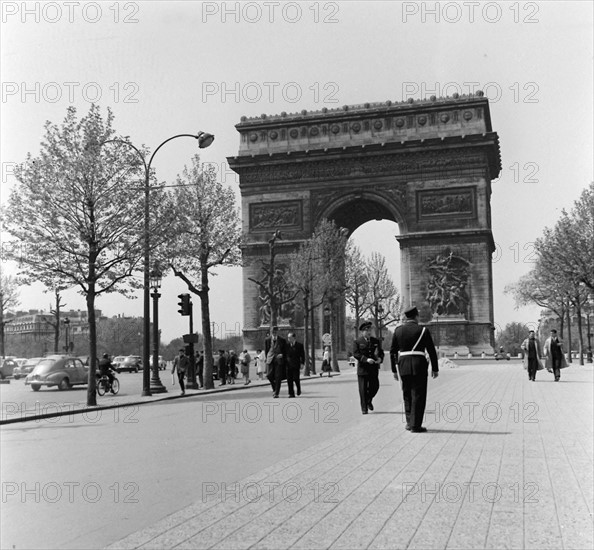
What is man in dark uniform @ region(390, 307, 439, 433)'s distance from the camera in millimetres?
12750

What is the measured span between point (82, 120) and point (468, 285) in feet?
140

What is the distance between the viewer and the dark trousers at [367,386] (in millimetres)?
16219

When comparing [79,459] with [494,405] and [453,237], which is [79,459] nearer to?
[494,405]

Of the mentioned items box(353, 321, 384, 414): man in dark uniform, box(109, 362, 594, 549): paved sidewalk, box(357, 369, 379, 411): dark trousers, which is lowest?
box(109, 362, 594, 549): paved sidewalk

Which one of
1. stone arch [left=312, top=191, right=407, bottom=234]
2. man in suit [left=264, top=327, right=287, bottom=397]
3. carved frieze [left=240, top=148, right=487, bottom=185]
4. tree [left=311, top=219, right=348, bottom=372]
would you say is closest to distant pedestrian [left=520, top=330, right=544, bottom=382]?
man in suit [left=264, top=327, right=287, bottom=397]

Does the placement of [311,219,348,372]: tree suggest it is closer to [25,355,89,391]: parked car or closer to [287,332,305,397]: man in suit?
[25,355,89,391]: parked car

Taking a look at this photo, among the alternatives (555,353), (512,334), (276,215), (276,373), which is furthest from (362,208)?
(512,334)

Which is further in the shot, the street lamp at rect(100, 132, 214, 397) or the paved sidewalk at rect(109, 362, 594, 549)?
the street lamp at rect(100, 132, 214, 397)

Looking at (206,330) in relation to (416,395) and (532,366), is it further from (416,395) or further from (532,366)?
(416,395)

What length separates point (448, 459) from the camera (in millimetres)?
9836

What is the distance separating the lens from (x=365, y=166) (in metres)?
65.2

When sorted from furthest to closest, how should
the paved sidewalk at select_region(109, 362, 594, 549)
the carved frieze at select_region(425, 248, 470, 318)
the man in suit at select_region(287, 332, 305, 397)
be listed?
1. the carved frieze at select_region(425, 248, 470, 318)
2. the man in suit at select_region(287, 332, 305, 397)
3. the paved sidewalk at select_region(109, 362, 594, 549)

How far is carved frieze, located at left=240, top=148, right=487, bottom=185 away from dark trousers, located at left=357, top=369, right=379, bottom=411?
4792 centimetres

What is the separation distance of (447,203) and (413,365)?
51193mm
